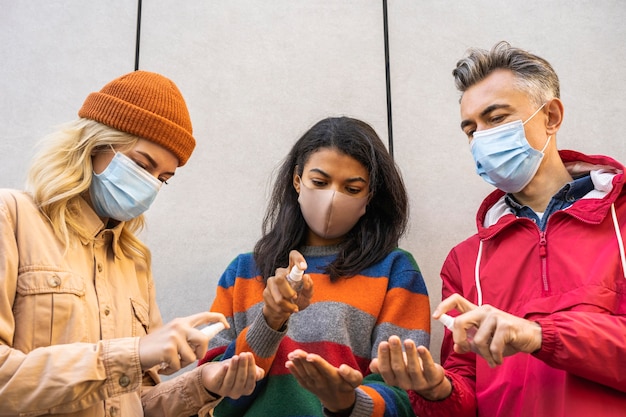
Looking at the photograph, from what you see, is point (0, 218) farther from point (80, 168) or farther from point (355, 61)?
point (355, 61)

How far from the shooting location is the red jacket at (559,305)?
1.63 metres

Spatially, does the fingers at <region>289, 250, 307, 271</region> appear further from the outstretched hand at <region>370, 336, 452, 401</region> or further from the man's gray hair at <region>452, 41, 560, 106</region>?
the man's gray hair at <region>452, 41, 560, 106</region>

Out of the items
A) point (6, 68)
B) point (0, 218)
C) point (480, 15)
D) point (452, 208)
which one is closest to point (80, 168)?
point (0, 218)

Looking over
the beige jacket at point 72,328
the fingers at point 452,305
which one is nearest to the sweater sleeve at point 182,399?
the beige jacket at point 72,328

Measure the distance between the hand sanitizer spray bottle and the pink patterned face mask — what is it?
360 millimetres

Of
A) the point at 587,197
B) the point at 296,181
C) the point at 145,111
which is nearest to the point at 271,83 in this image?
the point at 296,181

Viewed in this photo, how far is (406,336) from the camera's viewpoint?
2072mm

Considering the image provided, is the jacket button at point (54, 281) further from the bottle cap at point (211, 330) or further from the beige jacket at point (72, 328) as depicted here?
the bottle cap at point (211, 330)

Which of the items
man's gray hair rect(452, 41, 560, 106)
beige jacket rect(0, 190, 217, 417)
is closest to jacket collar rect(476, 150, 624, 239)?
man's gray hair rect(452, 41, 560, 106)

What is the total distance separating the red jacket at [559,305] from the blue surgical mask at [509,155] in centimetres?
12

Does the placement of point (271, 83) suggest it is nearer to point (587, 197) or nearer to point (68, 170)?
point (68, 170)

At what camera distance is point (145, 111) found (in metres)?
2.01

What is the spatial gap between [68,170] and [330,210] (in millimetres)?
774

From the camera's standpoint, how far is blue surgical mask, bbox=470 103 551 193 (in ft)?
6.79
